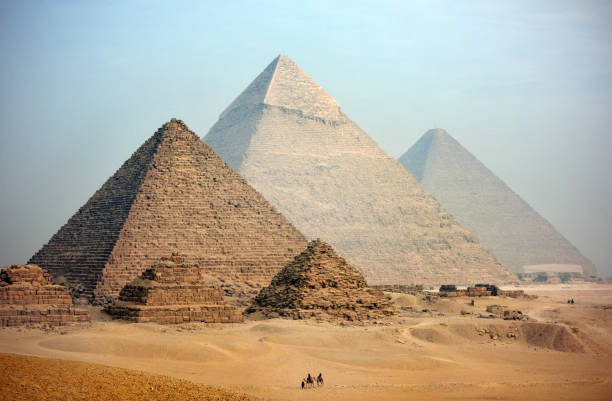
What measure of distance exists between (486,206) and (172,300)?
95308mm

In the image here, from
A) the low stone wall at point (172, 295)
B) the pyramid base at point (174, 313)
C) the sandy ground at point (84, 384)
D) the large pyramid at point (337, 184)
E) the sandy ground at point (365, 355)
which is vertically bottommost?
the sandy ground at point (84, 384)

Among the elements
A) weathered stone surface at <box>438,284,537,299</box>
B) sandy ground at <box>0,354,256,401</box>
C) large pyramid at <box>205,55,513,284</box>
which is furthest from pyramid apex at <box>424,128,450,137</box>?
sandy ground at <box>0,354,256,401</box>

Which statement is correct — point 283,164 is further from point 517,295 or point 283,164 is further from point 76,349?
point 76,349

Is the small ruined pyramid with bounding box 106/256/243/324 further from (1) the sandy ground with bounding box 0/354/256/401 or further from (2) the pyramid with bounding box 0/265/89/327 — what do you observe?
(1) the sandy ground with bounding box 0/354/256/401

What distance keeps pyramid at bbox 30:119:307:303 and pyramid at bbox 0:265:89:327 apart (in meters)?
9.36

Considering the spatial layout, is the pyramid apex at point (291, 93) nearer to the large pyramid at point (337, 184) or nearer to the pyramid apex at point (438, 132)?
the large pyramid at point (337, 184)

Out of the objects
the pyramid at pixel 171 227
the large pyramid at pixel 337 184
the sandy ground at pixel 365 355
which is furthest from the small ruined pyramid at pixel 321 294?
the large pyramid at pixel 337 184

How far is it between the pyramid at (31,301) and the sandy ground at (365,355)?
104cm

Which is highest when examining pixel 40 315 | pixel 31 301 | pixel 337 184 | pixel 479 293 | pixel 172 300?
pixel 337 184

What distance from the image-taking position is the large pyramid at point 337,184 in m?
78.8

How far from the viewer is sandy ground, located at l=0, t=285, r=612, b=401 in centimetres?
1930

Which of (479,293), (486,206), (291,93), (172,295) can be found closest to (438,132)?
(486,206)

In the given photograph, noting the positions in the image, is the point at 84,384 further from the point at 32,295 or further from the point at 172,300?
the point at 172,300

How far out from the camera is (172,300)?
27.9m
